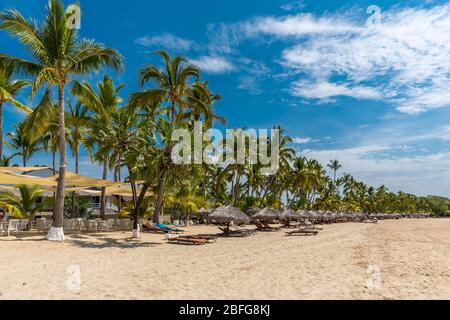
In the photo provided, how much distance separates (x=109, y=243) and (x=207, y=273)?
309 inches

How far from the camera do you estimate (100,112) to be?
21.1 metres

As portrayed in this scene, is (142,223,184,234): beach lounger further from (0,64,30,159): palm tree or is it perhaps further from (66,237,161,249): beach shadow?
(0,64,30,159): palm tree

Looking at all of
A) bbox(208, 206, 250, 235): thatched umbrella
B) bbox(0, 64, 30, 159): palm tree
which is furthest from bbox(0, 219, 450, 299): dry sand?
bbox(0, 64, 30, 159): palm tree

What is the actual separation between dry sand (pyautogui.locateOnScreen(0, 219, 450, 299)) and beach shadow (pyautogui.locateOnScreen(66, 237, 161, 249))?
114 millimetres

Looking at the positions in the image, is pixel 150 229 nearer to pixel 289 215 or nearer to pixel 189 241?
pixel 189 241

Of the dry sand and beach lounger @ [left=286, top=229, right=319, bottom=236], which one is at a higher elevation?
the dry sand

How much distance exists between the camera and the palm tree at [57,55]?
14.8 metres

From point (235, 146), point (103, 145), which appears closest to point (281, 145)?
point (235, 146)

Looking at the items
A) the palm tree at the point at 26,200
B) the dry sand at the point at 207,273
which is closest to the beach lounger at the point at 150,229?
the palm tree at the point at 26,200

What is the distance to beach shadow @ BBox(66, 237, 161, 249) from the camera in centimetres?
1491

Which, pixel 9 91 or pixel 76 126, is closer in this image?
pixel 9 91

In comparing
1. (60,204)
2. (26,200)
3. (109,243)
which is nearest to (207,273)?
(109,243)

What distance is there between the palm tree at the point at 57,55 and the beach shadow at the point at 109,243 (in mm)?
965
